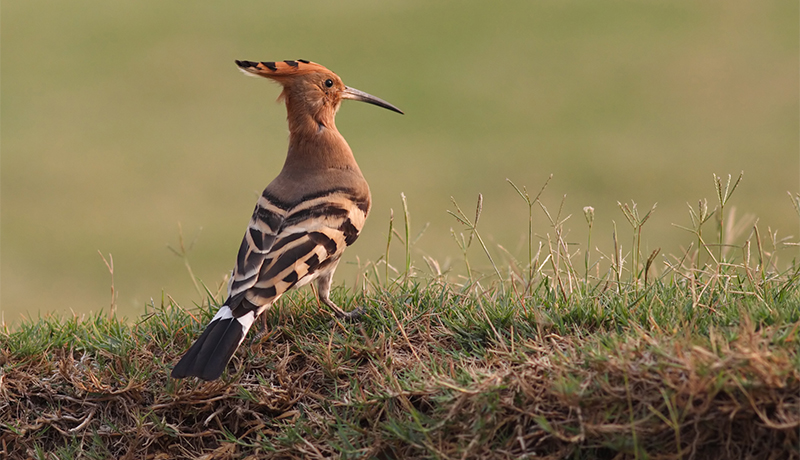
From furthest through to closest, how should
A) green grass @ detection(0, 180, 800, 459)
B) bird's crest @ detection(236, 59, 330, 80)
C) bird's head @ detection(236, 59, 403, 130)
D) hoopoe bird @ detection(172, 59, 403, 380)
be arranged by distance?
bird's head @ detection(236, 59, 403, 130), bird's crest @ detection(236, 59, 330, 80), hoopoe bird @ detection(172, 59, 403, 380), green grass @ detection(0, 180, 800, 459)

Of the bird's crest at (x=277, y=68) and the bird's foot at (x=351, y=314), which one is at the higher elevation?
the bird's crest at (x=277, y=68)

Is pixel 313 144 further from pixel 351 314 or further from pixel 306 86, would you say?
pixel 351 314

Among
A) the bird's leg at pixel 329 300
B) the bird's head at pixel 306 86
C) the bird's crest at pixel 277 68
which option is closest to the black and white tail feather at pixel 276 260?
the bird's leg at pixel 329 300

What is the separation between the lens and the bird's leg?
3932mm

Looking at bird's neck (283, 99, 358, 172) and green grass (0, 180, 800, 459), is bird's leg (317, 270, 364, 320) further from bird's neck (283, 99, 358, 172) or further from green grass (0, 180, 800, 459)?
bird's neck (283, 99, 358, 172)

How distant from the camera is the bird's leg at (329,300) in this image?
3.93 m

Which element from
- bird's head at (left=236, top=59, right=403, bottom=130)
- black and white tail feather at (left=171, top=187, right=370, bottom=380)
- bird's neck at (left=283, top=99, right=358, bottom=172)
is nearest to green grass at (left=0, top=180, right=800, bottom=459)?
black and white tail feather at (left=171, top=187, right=370, bottom=380)

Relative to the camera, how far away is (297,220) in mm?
4355

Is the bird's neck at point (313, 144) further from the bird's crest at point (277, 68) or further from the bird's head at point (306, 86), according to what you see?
the bird's crest at point (277, 68)

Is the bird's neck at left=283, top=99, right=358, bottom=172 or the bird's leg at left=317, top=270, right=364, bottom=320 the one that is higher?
the bird's neck at left=283, top=99, right=358, bottom=172

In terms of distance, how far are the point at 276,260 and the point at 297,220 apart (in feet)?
1.21

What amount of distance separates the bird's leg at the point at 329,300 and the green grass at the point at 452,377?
0.24 ft

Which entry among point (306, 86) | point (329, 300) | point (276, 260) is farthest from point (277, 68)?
point (329, 300)

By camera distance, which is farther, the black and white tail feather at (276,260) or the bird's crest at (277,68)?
the bird's crest at (277,68)
